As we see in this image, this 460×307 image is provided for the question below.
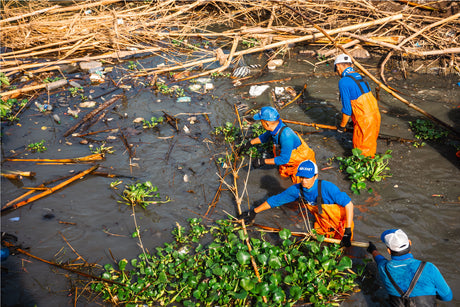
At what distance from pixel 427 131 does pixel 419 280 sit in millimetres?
3998

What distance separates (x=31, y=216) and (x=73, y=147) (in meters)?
1.69

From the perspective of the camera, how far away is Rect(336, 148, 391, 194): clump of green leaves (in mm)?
4734

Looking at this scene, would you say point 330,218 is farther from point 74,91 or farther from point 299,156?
point 74,91

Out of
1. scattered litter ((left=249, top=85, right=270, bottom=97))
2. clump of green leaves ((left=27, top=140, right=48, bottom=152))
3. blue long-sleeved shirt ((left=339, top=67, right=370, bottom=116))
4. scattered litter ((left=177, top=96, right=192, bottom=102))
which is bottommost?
scattered litter ((left=249, top=85, right=270, bottom=97))

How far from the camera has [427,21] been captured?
8.28 m

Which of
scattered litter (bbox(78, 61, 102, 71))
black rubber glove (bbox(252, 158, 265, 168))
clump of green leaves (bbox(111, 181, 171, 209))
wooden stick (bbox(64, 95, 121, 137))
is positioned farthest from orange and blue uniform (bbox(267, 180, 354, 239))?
scattered litter (bbox(78, 61, 102, 71))

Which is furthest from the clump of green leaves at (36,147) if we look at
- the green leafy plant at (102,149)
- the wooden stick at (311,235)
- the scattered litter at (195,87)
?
the wooden stick at (311,235)

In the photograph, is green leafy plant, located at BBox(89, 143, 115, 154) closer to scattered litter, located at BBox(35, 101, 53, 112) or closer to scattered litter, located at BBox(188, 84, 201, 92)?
scattered litter, located at BBox(35, 101, 53, 112)

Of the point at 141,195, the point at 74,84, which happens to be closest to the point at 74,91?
the point at 74,84

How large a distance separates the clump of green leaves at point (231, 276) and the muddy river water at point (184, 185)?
293 millimetres

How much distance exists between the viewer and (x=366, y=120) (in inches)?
185

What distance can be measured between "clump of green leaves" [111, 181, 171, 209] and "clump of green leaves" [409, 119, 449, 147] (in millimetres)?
4757

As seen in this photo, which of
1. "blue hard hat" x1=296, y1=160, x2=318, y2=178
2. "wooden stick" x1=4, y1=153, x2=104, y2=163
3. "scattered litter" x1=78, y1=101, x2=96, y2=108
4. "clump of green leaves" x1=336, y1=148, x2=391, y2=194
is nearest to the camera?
"blue hard hat" x1=296, y1=160, x2=318, y2=178

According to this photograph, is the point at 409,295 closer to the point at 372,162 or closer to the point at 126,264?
the point at 372,162
